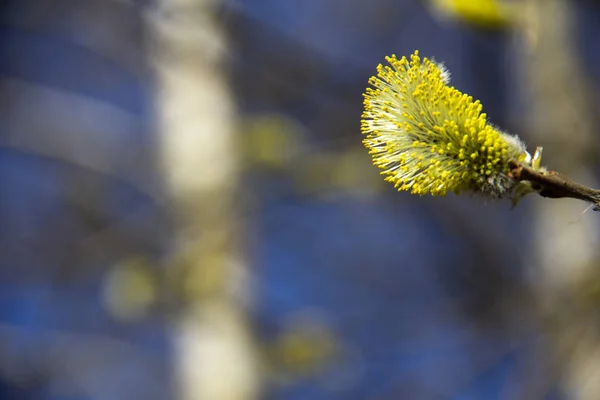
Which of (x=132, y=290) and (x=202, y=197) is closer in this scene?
(x=132, y=290)

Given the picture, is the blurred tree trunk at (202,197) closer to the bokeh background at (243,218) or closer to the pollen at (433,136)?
the bokeh background at (243,218)

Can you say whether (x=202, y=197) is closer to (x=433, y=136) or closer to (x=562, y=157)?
(x=562, y=157)

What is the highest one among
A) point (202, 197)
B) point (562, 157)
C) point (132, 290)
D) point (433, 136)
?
point (202, 197)

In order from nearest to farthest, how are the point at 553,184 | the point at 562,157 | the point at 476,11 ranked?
the point at 553,184 → the point at 476,11 → the point at 562,157

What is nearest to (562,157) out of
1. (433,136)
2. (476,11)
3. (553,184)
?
(476,11)

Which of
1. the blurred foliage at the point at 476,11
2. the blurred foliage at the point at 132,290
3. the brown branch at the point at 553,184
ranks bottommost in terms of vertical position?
the brown branch at the point at 553,184

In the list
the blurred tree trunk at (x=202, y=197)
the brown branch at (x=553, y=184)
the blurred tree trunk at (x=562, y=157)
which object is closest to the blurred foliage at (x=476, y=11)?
the brown branch at (x=553, y=184)

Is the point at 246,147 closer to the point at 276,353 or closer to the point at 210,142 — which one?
the point at 210,142

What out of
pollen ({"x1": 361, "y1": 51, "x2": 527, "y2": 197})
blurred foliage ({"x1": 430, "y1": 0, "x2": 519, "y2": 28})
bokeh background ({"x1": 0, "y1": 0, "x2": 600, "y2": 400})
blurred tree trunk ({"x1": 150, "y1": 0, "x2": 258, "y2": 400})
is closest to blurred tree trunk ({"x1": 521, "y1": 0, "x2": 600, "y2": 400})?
bokeh background ({"x1": 0, "y1": 0, "x2": 600, "y2": 400})

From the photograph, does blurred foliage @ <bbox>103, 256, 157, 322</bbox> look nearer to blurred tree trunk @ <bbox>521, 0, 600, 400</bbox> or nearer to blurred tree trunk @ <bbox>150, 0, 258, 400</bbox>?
blurred tree trunk @ <bbox>150, 0, 258, 400</bbox>
